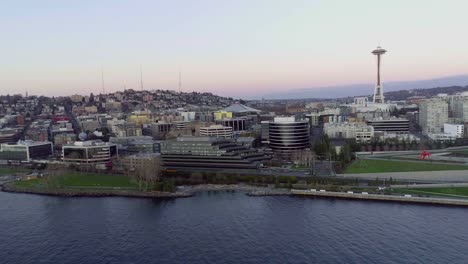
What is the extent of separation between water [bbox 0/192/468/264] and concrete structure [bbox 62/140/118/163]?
13577mm

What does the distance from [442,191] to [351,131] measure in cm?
2912

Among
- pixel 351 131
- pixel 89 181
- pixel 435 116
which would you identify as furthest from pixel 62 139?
pixel 435 116

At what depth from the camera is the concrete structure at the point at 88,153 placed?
136 feet

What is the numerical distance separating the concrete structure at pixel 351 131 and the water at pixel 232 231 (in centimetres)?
2935

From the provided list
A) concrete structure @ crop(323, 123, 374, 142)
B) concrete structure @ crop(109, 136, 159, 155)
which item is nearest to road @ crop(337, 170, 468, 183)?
concrete structure @ crop(323, 123, 374, 142)

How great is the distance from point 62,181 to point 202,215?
14766 millimetres

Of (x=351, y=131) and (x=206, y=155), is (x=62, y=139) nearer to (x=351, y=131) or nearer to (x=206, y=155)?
(x=206, y=155)

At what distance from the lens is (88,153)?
41.7 meters

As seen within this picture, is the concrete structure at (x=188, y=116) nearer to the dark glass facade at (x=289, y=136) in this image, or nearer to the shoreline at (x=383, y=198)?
the dark glass facade at (x=289, y=136)

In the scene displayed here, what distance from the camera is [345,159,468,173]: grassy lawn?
1320 inches

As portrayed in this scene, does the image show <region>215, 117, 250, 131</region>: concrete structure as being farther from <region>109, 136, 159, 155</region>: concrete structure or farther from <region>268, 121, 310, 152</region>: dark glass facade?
<region>268, 121, 310, 152</region>: dark glass facade

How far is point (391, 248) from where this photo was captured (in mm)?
18312

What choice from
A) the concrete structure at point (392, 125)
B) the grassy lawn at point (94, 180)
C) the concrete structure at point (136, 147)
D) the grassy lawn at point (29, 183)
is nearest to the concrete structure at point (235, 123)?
the concrete structure at point (136, 147)

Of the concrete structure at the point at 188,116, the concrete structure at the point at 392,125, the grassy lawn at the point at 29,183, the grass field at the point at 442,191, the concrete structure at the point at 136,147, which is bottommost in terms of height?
the grass field at the point at 442,191
